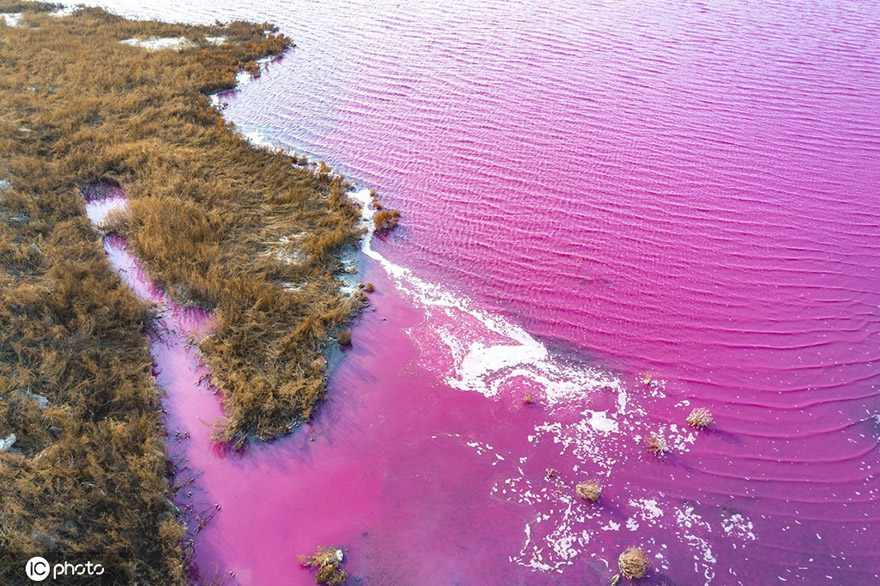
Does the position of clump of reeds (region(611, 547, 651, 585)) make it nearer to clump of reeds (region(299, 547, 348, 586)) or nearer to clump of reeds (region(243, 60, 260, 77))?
clump of reeds (region(299, 547, 348, 586))

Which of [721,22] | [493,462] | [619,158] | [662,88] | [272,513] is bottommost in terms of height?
[272,513]

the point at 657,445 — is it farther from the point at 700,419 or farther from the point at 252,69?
the point at 252,69

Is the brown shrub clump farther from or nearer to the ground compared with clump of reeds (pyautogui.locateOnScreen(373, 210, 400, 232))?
nearer to the ground

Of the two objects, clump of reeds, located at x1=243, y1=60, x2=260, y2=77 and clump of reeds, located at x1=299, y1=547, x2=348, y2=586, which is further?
clump of reeds, located at x1=243, y1=60, x2=260, y2=77

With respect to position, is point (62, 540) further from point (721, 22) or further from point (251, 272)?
point (721, 22)

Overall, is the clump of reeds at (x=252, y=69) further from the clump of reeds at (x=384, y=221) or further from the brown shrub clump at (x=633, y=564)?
the brown shrub clump at (x=633, y=564)

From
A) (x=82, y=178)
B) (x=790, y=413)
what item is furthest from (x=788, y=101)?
(x=82, y=178)

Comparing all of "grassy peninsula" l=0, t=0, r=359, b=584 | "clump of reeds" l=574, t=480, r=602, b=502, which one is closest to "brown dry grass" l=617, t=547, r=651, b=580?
"clump of reeds" l=574, t=480, r=602, b=502

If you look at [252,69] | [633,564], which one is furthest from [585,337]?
[252,69]
